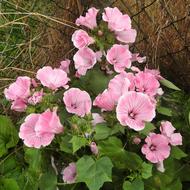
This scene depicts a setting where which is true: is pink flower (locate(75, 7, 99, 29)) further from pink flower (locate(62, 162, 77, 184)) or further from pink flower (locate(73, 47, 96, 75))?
pink flower (locate(62, 162, 77, 184))

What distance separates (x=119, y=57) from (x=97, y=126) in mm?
339

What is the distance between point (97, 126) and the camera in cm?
191

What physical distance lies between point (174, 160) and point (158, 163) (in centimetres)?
16

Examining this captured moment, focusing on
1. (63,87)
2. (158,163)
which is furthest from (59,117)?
(158,163)

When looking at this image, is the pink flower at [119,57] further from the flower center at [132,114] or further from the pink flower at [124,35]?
the flower center at [132,114]

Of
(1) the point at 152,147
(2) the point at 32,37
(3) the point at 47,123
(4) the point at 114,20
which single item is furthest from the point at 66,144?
(2) the point at 32,37

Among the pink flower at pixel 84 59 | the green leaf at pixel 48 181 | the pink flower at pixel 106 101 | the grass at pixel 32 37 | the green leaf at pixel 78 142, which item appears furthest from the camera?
the grass at pixel 32 37

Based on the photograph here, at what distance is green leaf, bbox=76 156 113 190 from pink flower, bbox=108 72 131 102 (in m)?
0.21

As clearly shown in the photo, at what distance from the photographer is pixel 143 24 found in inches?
107

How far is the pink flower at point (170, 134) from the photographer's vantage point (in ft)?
6.71

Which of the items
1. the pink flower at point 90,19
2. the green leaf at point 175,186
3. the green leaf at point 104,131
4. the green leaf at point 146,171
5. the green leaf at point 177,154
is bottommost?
the green leaf at point 175,186

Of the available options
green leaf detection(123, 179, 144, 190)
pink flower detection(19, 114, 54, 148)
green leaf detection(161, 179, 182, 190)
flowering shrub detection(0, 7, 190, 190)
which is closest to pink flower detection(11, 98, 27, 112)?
flowering shrub detection(0, 7, 190, 190)

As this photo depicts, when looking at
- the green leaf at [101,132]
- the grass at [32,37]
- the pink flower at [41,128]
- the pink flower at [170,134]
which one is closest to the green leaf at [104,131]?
the green leaf at [101,132]

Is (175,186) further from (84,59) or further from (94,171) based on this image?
(84,59)
